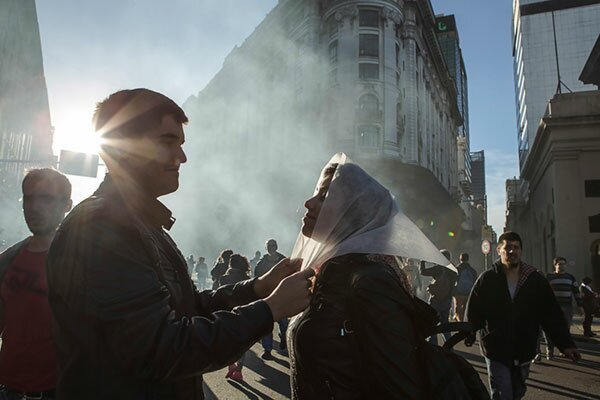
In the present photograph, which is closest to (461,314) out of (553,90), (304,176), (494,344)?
(494,344)

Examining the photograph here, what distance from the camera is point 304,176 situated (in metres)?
33.5

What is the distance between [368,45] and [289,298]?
33.0 metres

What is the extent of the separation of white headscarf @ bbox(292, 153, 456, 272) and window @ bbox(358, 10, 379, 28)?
32.9 m

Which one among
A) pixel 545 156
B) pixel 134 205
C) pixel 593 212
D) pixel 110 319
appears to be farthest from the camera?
pixel 545 156

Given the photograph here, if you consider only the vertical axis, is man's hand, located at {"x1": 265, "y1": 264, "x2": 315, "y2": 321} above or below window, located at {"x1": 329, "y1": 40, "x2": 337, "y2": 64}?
below

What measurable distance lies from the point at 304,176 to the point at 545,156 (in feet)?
54.4

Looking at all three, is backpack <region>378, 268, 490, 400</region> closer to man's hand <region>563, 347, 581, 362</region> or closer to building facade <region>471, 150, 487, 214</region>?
man's hand <region>563, 347, 581, 362</region>

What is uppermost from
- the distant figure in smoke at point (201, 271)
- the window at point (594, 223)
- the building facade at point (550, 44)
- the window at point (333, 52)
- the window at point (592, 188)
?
the building facade at point (550, 44)

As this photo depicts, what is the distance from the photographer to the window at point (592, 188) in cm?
1934

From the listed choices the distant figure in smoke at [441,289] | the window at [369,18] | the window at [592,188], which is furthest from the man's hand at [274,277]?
the window at [369,18]

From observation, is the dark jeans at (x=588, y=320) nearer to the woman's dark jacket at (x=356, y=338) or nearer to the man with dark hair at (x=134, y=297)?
the woman's dark jacket at (x=356, y=338)

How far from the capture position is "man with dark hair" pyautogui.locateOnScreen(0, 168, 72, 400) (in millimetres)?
2160

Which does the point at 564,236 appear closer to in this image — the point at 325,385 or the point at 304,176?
the point at 304,176

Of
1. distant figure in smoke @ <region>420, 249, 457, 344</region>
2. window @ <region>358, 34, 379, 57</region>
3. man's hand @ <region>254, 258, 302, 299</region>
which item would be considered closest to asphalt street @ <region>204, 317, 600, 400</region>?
distant figure in smoke @ <region>420, 249, 457, 344</region>
